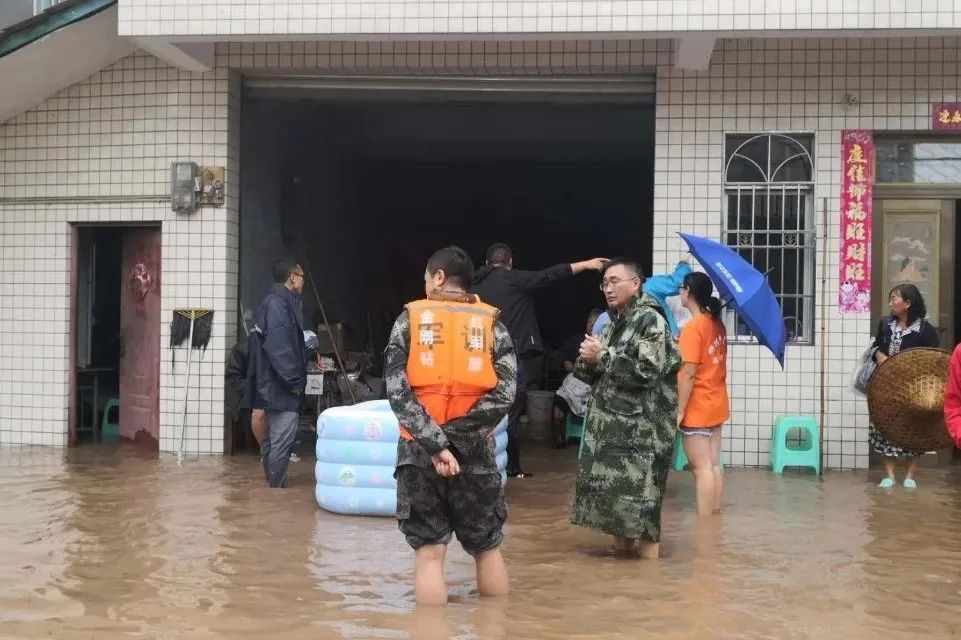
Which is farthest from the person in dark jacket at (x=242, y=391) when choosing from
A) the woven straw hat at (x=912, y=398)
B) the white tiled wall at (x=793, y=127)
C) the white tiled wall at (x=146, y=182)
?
the woven straw hat at (x=912, y=398)

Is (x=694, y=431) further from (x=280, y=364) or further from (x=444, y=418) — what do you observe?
(x=280, y=364)

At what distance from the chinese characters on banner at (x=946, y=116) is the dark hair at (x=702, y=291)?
3468 millimetres

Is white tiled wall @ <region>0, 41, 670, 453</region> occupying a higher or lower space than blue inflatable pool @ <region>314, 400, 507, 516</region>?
higher

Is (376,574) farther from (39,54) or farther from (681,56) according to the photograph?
(39,54)

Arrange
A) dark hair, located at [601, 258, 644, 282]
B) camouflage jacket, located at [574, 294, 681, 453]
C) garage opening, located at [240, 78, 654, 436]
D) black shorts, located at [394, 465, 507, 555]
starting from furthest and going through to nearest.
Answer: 1. garage opening, located at [240, 78, 654, 436]
2. dark hair, located at [601, 258, 644, 282]
3. camouflage jacket, located at [574, 294, 681, 453]
4. black shorts, located at [394, 465, 507, 555]

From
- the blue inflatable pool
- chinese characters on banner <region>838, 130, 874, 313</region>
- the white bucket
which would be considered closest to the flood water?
the blue inflatable pool

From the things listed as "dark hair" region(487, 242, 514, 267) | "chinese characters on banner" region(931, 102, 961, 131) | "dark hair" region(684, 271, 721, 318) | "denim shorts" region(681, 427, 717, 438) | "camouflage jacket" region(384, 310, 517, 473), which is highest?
"chinese characters on banner" region(931, 102, 961, 131)

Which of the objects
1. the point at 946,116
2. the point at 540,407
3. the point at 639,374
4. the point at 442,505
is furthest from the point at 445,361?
the point at 540,407

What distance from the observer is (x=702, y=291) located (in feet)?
23.9

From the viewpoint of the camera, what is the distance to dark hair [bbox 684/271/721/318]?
7266 millimetres

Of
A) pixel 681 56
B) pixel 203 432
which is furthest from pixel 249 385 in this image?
pixel 681 56

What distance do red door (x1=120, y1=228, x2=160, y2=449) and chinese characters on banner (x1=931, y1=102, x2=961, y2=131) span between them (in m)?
6.92

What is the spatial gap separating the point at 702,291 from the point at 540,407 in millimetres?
5088

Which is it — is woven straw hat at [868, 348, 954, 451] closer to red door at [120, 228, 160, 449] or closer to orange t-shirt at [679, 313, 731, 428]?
orange t-shirt at [679, 313, 731, 428]
